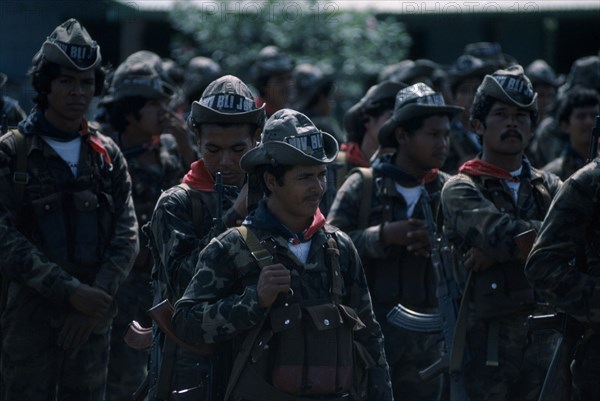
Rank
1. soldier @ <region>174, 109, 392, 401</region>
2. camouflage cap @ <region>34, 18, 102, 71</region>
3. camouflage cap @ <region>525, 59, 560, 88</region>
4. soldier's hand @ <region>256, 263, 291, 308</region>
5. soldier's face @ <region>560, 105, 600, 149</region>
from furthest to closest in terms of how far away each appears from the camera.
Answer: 1. camouflage cap @ <region>525, 59, 560, 88</region>
2. soldier's face @ <region>560, 105, 600, 149</region>
3. camouflage cap @ <region>34, 18, 102, 71</region>
4. soldier @ <region>174, 109, 392, 401</region>
5. soldier's hand @ <region>256, 263, 291, 308</region>

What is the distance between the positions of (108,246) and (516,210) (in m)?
2.47

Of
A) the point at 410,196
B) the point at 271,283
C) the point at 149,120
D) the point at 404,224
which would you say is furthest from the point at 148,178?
the point at 271,283

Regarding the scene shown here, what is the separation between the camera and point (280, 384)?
603 centimetres

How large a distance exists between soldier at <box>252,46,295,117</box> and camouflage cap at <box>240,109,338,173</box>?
699cm

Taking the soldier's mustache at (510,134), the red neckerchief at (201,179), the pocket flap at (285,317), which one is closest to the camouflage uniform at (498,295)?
the soldier's mustache at (510,134)

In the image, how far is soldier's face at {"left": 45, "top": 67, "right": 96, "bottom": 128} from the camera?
8078mm

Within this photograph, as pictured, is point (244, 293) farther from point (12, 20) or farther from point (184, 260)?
point (12, 20)

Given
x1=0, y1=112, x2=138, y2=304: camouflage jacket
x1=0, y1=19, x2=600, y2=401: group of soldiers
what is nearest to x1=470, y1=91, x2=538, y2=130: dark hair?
x1=0, y1=19, x2=600, y2=401: group of soldiers

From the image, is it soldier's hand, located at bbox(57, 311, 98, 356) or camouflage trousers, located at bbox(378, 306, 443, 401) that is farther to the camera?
camouflage trousers, located at bbox(378, 306, 443, 401)

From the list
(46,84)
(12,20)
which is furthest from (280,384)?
(12,20)

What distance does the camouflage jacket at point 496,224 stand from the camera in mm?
7605

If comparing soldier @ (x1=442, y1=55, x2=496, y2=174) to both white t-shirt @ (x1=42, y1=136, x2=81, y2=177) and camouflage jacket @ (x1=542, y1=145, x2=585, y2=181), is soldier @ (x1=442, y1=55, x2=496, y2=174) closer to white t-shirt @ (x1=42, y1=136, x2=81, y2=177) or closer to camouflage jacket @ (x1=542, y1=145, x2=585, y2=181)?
camouflage jacket @ (x1=542, y1=145, x2=585, y2=181)

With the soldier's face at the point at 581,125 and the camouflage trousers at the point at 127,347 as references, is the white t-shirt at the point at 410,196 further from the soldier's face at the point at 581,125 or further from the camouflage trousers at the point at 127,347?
the soldier's face at the point at 581,125

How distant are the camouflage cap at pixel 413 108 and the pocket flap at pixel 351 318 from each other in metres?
2.80
